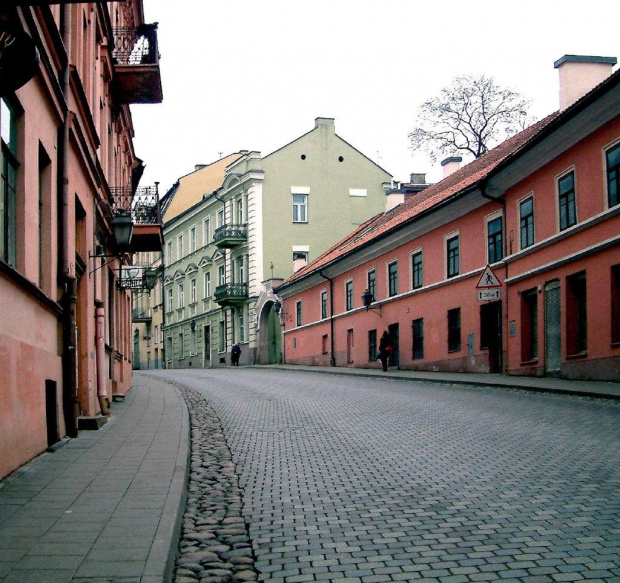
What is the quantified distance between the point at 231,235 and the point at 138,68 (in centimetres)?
3325

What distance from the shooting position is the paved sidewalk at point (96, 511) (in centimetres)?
530

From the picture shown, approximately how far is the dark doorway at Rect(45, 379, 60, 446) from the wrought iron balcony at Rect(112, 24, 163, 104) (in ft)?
39.6

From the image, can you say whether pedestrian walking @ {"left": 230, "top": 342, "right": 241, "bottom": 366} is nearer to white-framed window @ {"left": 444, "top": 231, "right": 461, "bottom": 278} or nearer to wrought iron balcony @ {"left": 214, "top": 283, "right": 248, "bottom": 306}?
wrought iron balcony @ {"left": 214, "top": 283, "right": 248, "bottom": 306}

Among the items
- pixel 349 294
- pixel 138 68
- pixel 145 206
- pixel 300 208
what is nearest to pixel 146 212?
pixel 145 206

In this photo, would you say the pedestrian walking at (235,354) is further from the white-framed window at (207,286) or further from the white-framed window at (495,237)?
the white-framed window at (495,237)

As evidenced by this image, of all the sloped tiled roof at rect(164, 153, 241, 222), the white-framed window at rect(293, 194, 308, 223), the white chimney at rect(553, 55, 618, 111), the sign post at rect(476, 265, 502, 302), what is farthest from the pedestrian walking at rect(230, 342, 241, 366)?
the sign post at rect(476, 265, 502, 302)

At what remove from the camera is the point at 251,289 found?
53.8m

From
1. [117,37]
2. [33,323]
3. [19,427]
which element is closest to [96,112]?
[117,37]

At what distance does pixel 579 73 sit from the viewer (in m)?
25.9

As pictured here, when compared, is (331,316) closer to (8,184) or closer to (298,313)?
(298,313)

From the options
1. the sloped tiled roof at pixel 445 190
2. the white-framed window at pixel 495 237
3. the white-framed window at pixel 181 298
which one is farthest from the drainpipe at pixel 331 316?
the white-framed window at pixel 181 298

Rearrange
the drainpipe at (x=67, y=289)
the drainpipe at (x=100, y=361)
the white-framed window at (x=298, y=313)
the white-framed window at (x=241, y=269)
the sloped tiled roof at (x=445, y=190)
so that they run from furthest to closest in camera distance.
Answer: the white-framed window at (x=241, y=269), the white-framed window at (x=298, y=313), the sloped tiled roof at (x=445, y=190), the drainpipe at (x=100, y=361), the drainpipe at (x=67, y=289)

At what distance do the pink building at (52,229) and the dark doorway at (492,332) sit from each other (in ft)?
42.3

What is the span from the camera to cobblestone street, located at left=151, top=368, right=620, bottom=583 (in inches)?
230
